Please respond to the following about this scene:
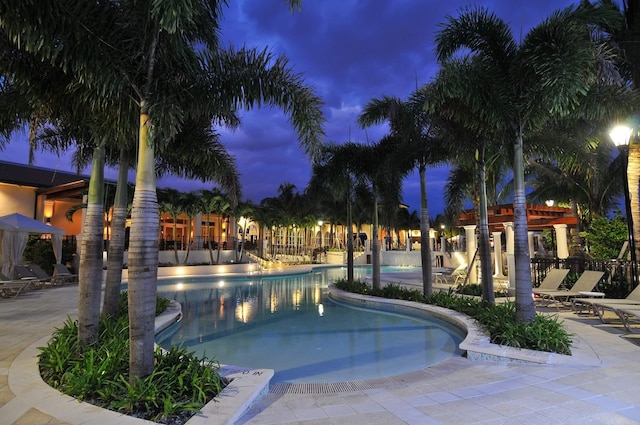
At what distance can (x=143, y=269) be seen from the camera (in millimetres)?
4336

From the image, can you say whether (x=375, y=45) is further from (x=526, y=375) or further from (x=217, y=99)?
(x=526, y=375)

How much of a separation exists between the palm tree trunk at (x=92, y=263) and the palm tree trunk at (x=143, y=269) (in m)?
1.61

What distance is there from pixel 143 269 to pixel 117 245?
11.1 feet

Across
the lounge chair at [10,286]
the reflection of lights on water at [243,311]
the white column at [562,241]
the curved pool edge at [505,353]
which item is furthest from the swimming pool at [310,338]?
the white column at [562,241]

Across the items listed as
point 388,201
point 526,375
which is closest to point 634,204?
point 388,201

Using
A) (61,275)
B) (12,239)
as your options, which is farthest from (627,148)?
(61,275)

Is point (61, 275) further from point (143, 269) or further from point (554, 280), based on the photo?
point (554, 280)

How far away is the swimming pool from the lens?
646 centimetres

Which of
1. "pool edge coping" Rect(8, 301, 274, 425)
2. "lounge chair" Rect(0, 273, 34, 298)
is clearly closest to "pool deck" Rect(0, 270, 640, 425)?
"pool edge coping" Rect(8, 301, 274, 425)

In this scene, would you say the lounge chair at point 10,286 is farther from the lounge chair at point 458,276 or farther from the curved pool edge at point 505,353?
the lounge chair at point 458,276

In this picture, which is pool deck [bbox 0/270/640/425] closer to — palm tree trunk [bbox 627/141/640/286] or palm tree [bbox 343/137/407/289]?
palm tree trunk [bbox 627/141/640/286]

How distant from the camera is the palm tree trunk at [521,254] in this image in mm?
6574

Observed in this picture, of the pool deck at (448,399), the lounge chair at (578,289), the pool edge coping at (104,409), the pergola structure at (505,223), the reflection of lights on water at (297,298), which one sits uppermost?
the pergola structure at (505,223)

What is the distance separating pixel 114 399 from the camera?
4109mm
